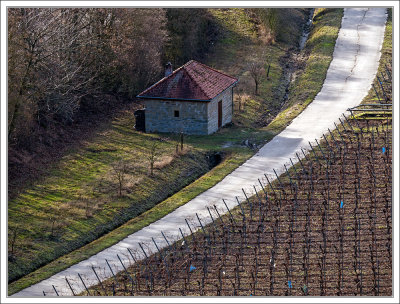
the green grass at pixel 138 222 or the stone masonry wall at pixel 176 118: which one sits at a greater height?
the stone masonry wall at pixel 176 118

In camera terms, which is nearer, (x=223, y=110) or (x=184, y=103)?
(x=184, y=103)

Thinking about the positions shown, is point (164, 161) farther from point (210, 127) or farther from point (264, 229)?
point (264, 229)

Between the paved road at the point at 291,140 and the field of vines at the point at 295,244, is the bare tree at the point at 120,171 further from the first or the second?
the field of vines at the point at 295,244

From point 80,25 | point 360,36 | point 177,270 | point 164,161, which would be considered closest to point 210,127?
point 164,161

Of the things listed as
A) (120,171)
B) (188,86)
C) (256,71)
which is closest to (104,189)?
(120,171)

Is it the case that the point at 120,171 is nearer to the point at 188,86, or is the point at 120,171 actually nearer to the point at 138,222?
the point at 138,222

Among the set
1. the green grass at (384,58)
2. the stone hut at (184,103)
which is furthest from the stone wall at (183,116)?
the green grass at (384,58)

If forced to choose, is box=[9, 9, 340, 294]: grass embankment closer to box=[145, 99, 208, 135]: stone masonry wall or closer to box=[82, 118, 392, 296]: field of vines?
box=[145, 99, 208, 135]: stone masonry wall
